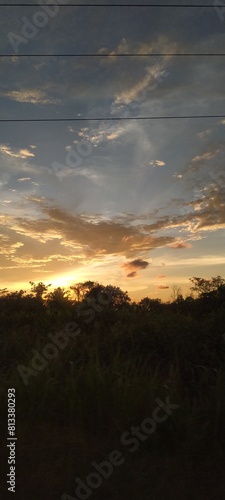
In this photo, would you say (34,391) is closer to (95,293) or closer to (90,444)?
(90,444)

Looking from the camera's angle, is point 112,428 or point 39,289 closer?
point 112,428

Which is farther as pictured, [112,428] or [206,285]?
[206,285]

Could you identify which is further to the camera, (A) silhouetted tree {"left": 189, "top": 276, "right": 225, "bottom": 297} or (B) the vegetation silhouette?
(A) silhouetted tree {"left": 189, "top": 276, "right": 225, "bottom": 297}

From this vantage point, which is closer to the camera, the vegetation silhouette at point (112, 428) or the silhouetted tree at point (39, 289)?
the vegetation silhouette at point (112, 428)

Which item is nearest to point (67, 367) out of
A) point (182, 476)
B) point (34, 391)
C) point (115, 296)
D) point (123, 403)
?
point (34, 391)

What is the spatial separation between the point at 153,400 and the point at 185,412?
375 mm

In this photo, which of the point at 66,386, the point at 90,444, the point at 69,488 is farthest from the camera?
the point at 66,386

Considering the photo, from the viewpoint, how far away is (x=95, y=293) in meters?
24.3

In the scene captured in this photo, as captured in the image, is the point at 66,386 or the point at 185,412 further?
the point at 66,386

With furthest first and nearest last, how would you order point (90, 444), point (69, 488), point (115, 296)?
point (115, 296) → point (90, 444) → point (69, 488)

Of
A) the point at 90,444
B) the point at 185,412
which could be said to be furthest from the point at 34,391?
the point at 185,412

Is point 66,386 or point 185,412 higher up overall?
point 66,386

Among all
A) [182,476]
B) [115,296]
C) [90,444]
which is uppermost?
[115,296]

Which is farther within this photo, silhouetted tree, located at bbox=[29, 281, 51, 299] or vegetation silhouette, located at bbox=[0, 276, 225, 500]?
silhouetted tree, located at bbox=[29, 281, 51, 299]
